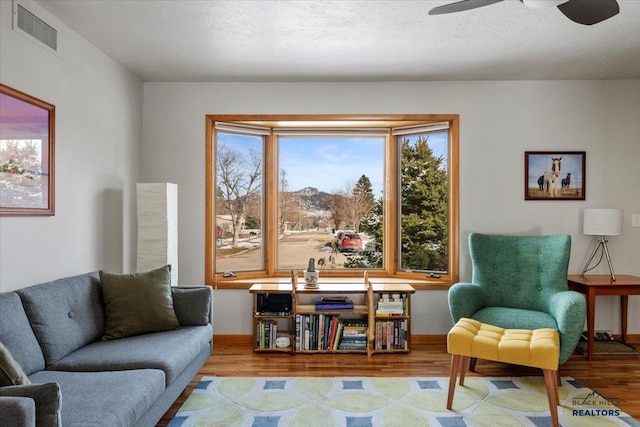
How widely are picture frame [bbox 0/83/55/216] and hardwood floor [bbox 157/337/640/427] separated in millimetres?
1610

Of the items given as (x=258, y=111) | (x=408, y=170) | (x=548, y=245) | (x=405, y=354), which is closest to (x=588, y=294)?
(x=548, y=245)

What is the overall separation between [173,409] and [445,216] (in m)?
3.04

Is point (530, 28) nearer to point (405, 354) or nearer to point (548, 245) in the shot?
point (548, 245)

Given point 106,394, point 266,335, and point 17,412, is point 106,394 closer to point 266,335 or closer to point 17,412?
point 17,412

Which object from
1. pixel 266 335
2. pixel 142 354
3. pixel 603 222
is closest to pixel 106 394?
pixel 142 354

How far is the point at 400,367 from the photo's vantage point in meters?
3.76

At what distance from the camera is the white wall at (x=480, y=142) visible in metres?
4.39

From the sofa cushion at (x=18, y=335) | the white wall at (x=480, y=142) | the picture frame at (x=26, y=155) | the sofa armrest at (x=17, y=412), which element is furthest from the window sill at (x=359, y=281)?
the sofa armrest at (x=17, y=412)

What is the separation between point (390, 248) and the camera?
4.81 metres

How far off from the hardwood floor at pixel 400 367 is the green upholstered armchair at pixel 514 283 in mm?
460

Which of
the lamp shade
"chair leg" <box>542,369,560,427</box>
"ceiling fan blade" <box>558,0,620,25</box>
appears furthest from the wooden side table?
"ceiling fan blade" <box>558,0,620,25</box>

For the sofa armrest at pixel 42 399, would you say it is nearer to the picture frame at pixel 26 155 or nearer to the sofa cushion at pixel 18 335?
the sofa cushion at pixel 18 335

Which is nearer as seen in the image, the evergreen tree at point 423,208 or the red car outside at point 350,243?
the evergreen tree at point 423,208

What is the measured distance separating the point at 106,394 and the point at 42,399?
1.51ft
